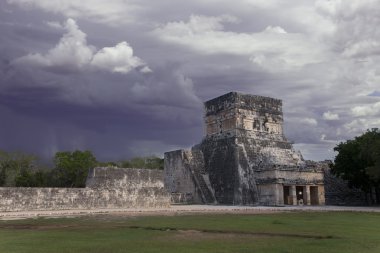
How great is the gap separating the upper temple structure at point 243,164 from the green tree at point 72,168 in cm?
858

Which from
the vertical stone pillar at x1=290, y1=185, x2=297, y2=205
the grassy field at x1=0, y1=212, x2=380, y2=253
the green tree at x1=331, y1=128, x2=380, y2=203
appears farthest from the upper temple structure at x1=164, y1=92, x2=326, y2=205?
the grassy field at x1=0, y1=212, x2=380, y2=253

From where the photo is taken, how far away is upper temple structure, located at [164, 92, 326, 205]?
93.2ft

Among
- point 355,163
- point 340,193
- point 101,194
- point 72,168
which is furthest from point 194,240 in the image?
point 72,168

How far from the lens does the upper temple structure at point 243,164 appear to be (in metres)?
28.4

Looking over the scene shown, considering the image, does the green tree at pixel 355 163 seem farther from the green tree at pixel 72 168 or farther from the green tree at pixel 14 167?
the green tree at pixel 14 167

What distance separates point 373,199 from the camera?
3128 cm

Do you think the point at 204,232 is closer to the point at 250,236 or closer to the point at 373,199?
the point at 250,236

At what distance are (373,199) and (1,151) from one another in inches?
1243

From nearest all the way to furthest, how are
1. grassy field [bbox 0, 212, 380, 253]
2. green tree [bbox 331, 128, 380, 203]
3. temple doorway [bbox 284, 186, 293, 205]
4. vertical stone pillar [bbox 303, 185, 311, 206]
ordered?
1. grassy field [bbox 0, 212, 380, 253]
2. green tree [bbox 331, 128, 380, 203]
3. temple doorway [bbox 284, 186, 293, 205]
4. vertical stone pillar [bbox 303, 185, 311, 206]

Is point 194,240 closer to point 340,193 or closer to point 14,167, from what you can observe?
point 340,193

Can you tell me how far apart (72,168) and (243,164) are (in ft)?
53.6

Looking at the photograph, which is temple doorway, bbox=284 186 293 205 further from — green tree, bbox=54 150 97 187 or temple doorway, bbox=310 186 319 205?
green tree, bbox=54 150 97 187

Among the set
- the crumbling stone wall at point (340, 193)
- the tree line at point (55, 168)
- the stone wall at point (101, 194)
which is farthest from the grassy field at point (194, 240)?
the tree line at point (55, 168)

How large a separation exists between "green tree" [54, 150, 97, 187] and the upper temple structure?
8.58m
